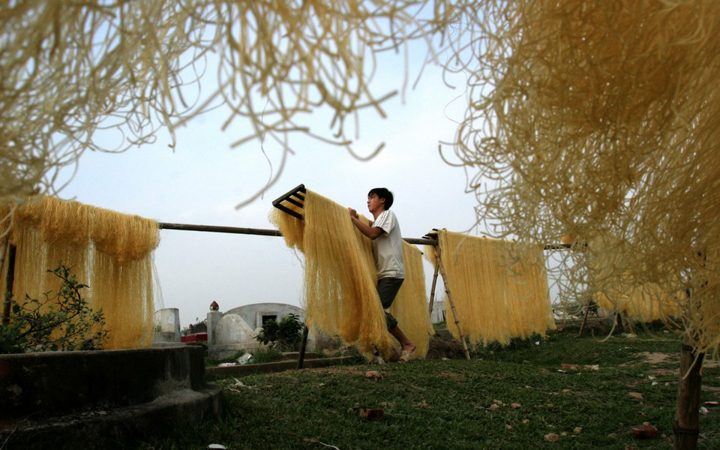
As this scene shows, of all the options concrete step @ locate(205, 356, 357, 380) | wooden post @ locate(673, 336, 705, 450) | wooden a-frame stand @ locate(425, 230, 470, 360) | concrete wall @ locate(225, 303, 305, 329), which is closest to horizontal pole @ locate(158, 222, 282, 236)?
concrete step @ locate(205, 356, 357, 380)

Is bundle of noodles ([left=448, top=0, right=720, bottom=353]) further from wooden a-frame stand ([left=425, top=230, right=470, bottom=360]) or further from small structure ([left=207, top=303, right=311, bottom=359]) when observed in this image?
small structure ([left=207, top=303, right=311, bottom=359])

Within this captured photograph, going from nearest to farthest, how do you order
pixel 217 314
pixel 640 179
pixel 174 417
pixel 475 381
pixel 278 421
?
pixel 640 179 → pixel 174 417 → pixel 278 421 → pixel 475 381 → pixel 217 314

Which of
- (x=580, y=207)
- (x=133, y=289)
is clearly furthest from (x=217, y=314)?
(x=580, y=207)

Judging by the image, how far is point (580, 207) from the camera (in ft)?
5.01

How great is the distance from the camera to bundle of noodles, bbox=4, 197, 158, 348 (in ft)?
16.5

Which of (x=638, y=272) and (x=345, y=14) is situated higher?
(x=345, y=14)

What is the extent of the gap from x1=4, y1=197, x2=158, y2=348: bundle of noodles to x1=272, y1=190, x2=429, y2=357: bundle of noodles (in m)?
1.43

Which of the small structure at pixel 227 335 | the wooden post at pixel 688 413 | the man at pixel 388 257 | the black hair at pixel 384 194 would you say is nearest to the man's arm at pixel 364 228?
the man at pixel 388 257

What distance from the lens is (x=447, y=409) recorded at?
3.92 metres

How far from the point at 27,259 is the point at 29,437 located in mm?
3392

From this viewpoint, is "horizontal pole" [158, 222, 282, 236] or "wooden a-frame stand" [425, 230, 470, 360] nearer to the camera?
"horizontal pole" [158, 222, 282, 236]

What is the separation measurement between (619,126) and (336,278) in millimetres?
4458

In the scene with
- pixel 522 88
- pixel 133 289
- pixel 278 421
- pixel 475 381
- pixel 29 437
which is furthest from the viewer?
pixel 133 289

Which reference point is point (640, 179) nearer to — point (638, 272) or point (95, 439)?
point (638, 272)
